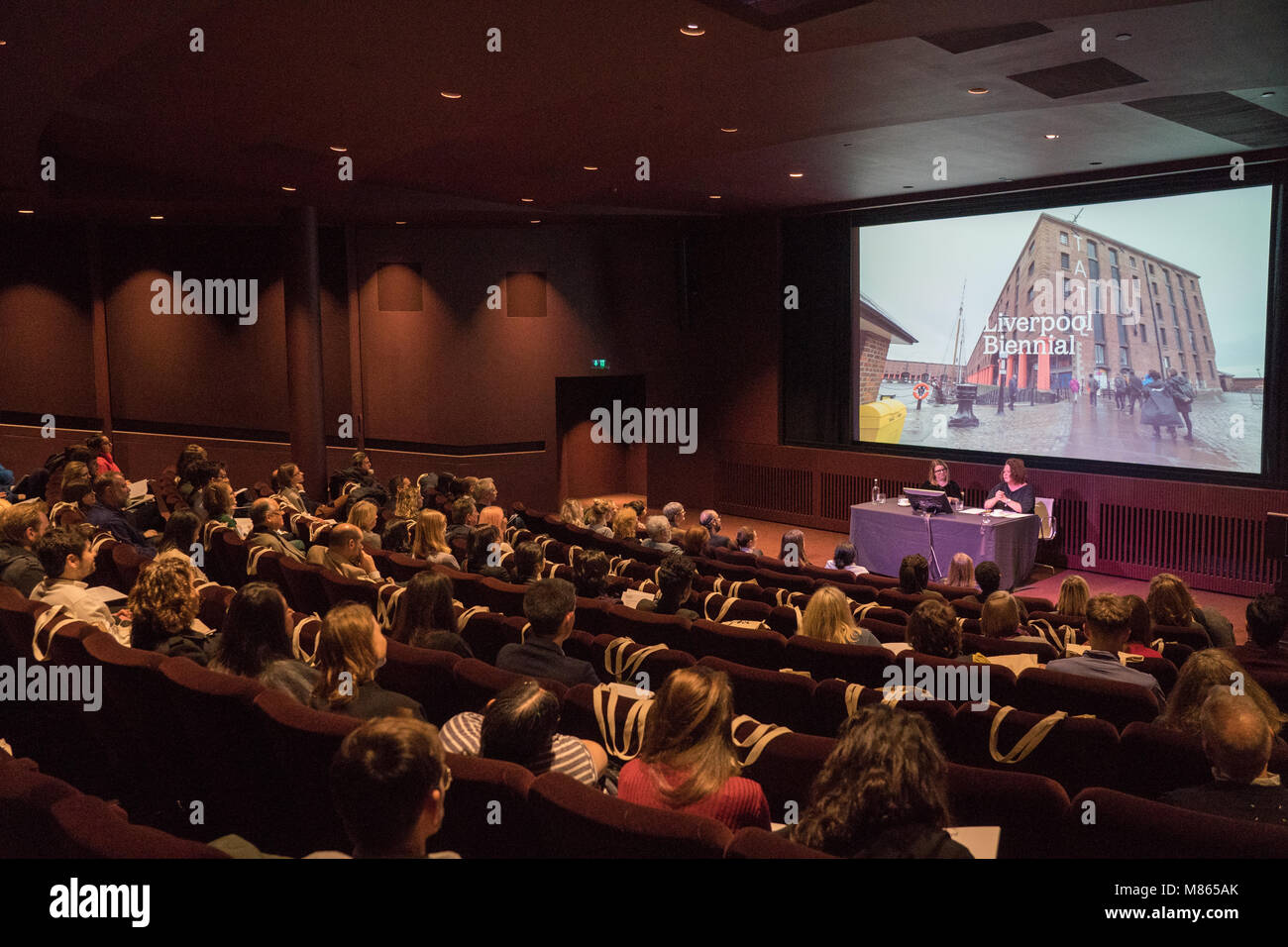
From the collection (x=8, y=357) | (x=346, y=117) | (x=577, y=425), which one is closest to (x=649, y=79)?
(x=346, y=117)

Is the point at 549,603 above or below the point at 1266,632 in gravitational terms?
above

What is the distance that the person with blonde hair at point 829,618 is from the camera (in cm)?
407

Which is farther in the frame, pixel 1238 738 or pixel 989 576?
pixel 989 576

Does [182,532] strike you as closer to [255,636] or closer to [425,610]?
[425,610]

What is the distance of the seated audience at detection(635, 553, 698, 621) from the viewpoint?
454 centimetres

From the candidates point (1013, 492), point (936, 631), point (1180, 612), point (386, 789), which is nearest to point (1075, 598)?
point (1180, 612)

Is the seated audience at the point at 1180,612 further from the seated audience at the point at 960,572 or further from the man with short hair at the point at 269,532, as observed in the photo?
the man with short hair at the point at 269,532

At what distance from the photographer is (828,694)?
3.15 meters

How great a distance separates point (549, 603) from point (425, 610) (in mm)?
614

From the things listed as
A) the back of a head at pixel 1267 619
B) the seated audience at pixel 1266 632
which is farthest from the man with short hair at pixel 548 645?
the back of a head at pixel 1267 619

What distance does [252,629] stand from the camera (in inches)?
125

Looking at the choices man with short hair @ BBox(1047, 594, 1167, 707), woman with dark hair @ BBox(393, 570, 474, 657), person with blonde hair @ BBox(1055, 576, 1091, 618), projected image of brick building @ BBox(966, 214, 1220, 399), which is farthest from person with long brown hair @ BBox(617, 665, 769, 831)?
projected image of brick building @ BBox(966, 214, 1220, 399)

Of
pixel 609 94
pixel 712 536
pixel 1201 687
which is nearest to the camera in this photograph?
pixel 1201 687
